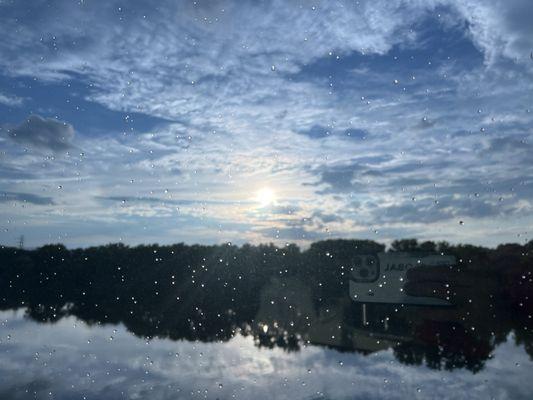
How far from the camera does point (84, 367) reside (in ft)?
28.9

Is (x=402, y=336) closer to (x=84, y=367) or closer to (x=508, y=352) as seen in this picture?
(x=508, y=352)

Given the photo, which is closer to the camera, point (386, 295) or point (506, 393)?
point (506, 393)

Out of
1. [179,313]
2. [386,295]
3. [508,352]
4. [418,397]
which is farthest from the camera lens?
[179,313]

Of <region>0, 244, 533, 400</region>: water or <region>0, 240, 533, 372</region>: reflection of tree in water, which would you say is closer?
<region>0, 244, 533, 400</region>: water

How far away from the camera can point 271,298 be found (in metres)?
18.8

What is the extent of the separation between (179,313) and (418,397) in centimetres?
1041

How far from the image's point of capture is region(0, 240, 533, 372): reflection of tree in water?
37.7ft

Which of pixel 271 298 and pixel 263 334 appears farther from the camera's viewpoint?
pixel 271 298

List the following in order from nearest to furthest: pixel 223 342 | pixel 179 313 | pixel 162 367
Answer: pixel 162 367, pixel 223 342, pixel 179 313

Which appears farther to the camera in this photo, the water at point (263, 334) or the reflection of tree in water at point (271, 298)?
the reflection of tree in water at point (271, 298)

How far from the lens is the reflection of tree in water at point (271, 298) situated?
452 inches

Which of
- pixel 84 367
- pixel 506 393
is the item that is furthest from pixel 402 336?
pixel 84 367

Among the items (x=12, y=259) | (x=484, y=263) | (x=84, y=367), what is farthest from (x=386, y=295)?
(x=12, y=259)

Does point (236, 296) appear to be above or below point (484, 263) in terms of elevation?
below
